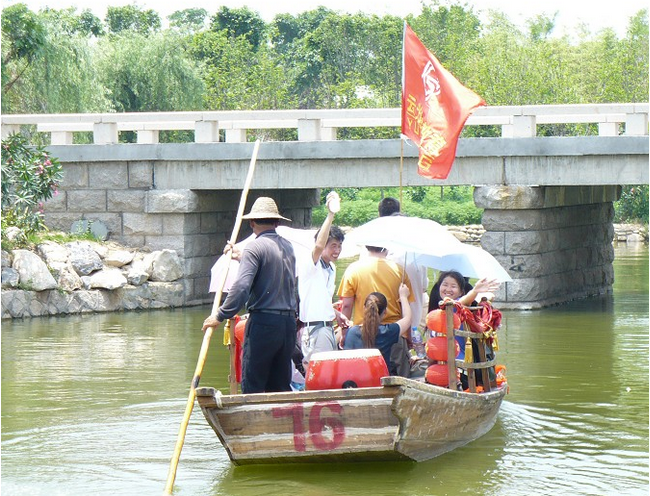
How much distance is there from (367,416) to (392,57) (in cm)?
4580

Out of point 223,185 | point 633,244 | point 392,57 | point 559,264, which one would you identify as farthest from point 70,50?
point 392,57

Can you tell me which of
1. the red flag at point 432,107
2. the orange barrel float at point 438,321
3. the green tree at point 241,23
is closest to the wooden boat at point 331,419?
the orange barrel float at point 438,321

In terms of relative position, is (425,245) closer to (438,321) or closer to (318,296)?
(438,321)

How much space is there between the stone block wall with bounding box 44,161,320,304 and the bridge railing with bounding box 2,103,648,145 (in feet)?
1.95

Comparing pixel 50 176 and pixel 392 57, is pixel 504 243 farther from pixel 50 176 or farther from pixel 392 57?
pixel 392 57

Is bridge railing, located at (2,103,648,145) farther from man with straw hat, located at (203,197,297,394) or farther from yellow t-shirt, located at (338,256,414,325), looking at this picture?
man with straw hat, located at (203,197,297,394)

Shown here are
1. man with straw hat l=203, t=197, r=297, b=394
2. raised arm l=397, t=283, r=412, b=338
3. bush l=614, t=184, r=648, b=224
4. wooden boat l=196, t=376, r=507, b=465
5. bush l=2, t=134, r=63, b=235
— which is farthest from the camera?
bush l=614, t=184, r=648, b=224

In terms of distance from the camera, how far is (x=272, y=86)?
4578 cm

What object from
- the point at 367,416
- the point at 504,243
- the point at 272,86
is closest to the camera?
the point at 367,416

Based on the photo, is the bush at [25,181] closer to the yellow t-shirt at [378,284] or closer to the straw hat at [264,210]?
the yellow t-shirt at [378,284]

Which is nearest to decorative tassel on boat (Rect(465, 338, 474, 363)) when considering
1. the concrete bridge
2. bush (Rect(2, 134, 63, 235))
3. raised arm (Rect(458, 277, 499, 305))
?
raised arm (Rect(458, 277, 499, 305))

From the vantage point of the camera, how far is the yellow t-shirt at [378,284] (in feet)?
34.5

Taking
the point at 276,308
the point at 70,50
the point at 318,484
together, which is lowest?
the point at 318,484

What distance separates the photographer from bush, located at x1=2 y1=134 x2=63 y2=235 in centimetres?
2011
